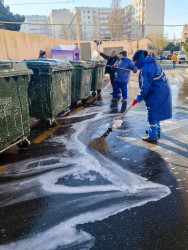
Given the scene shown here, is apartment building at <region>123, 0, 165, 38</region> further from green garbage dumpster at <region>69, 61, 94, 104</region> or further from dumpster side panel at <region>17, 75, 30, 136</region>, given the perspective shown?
dumpster side panel at <region>17, 75, 30, 136</region>

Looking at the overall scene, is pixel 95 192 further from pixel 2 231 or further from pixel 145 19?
pixel 145 19

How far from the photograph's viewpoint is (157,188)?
237 cm

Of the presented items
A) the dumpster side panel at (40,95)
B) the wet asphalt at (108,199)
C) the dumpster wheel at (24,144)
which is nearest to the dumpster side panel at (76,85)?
the dumpster side panel at (40,95)

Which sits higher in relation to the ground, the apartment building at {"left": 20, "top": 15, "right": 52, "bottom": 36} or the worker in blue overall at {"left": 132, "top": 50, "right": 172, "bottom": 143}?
the apartment building at {"left": 20, "top": 15, "right": 52, "bottom": 36}

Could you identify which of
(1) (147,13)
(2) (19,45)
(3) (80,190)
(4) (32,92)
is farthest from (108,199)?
(1) (147,13)

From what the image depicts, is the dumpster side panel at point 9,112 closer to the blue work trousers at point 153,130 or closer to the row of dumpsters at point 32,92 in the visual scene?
the row of dumpsters at point 32,92

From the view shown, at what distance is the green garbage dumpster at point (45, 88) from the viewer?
164 inches

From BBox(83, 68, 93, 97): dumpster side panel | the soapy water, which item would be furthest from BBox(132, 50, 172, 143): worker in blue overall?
BBox(83, 68, 93, 97): dumpster side panel

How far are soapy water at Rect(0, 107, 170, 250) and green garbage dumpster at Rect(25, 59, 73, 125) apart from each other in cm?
143

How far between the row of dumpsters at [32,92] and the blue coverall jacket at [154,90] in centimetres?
190

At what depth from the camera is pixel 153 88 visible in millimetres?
3402

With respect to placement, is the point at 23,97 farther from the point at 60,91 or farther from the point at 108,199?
the point at 108,199

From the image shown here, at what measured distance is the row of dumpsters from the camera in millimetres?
2948

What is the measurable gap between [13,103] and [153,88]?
2268mm
